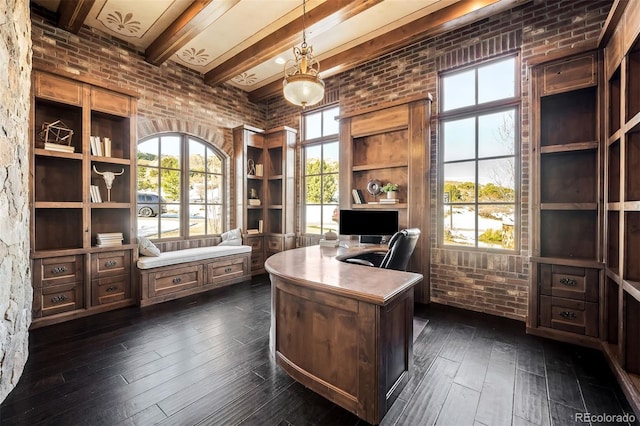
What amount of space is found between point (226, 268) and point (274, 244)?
1095 millimetres

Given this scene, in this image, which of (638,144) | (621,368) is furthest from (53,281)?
(638,144)

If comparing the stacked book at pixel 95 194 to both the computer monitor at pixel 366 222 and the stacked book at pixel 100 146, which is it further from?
the computer monitor at pixel 366 222

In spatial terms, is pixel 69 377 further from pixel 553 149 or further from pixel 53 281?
pixel 553 149

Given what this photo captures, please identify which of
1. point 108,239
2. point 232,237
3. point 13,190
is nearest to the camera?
point 13,190

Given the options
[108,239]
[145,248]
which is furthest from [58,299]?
[145,248]

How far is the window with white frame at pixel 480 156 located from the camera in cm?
325

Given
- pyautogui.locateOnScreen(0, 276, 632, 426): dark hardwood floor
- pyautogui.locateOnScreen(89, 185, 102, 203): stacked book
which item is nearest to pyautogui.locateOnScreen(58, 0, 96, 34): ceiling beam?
pyautogui.locateOnScreen(89, 185, 102, 203): stacked book

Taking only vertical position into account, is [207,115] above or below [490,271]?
above

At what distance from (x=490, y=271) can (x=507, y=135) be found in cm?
161

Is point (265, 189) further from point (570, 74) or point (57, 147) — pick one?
point (570, 74)

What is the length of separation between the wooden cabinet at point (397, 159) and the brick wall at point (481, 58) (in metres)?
0.14

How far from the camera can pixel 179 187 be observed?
454cm

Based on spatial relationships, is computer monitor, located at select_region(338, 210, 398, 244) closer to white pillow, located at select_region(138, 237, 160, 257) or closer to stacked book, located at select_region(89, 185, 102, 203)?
white pillow, located at select_region(138, 237, 160, 257)

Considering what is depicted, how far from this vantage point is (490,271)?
332cm
